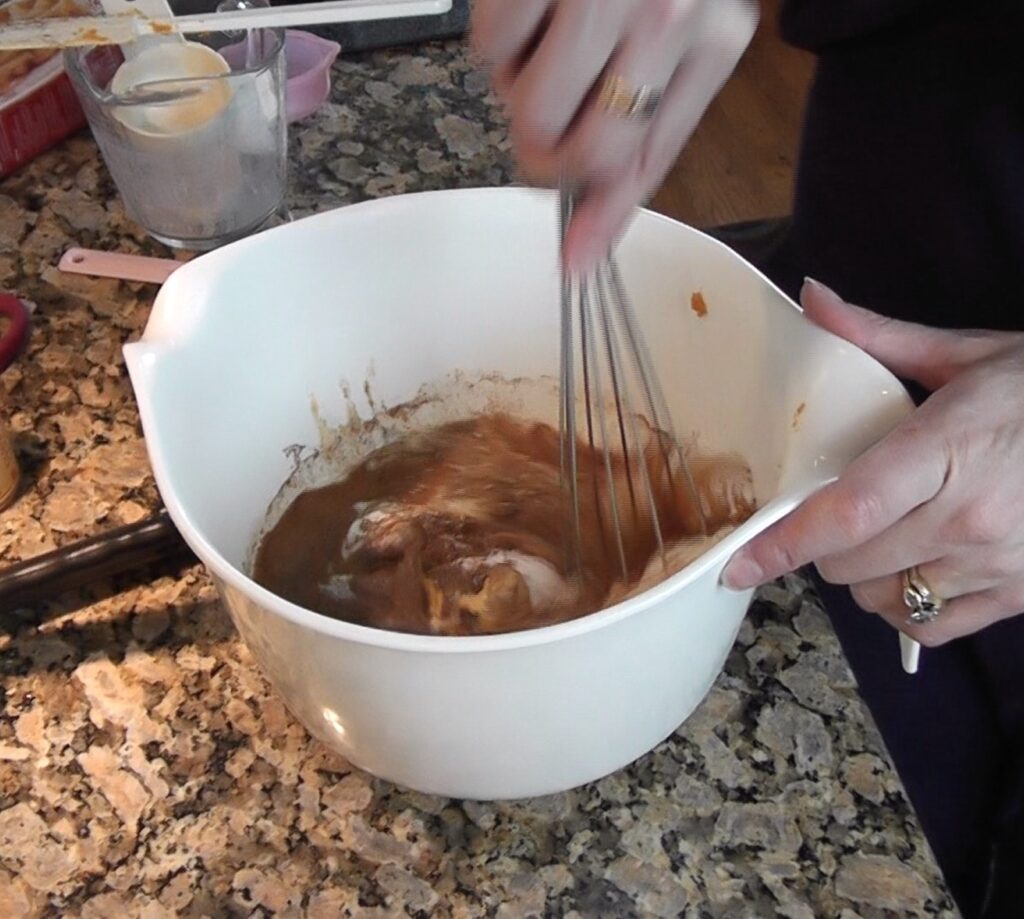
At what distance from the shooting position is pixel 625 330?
0.67 metres

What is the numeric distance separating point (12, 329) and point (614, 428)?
0.43 m

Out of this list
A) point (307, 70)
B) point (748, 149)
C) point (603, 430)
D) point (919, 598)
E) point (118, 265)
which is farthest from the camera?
point (748, 149)

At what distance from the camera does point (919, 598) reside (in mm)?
546

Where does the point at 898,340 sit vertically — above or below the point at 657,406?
above

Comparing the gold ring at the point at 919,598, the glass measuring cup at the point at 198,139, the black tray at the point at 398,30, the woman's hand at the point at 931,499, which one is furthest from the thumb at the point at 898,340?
the black tray at the point at 398,30

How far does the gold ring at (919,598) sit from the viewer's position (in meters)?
0.54

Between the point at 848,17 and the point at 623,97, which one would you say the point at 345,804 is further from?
the point at 848,17

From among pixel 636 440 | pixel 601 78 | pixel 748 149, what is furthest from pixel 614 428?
pixel 748 149

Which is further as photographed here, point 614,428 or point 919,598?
point 614,428

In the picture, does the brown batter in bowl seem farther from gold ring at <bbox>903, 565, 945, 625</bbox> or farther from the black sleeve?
the black sleeve

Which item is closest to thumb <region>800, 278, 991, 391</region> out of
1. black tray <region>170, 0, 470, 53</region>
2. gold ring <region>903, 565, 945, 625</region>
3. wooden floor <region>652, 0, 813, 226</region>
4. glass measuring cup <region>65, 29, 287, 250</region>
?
gold ring <region>903, 565, 945, 625</region>

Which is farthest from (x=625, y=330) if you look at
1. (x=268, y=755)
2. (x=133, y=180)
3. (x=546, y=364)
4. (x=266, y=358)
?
(x=133, y=180)

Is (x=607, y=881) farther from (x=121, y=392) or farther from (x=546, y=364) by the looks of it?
(x=121, y=392)

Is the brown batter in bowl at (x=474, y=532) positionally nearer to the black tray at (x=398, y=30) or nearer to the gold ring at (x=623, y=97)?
the gold ring at (x=623, y=97)
